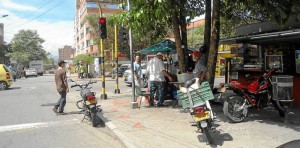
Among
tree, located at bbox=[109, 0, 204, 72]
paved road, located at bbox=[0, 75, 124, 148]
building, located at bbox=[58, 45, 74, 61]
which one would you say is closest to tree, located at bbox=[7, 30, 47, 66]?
building, located at bbox=[58, 45, 74, 61]

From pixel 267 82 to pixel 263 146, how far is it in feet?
9.18

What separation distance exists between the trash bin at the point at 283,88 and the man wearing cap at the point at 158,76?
3.63 m

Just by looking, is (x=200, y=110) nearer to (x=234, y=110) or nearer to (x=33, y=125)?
(x=234, y=110)

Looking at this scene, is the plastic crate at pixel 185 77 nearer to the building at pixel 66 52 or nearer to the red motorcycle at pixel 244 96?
the red motorcycle at pixel 244 96

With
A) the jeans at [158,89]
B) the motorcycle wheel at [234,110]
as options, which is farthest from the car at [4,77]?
the motorcycle wheel at [234,110]

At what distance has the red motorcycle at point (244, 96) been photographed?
770 cm

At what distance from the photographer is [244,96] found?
790 cm

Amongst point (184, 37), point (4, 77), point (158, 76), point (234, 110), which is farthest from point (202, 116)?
point (4, 77)

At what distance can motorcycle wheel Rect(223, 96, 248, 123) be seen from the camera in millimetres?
7625

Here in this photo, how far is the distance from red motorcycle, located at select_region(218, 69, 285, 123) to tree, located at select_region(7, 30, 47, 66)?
77.3m

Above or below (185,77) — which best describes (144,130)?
below

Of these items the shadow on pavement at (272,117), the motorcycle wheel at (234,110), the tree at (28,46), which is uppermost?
the tree at (28,46)

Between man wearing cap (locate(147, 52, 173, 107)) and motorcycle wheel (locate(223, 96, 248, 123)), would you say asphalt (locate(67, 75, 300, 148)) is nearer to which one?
motorcycle wheel (locate(223, 96, 248, 123))

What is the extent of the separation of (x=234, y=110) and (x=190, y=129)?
127 centimetres
